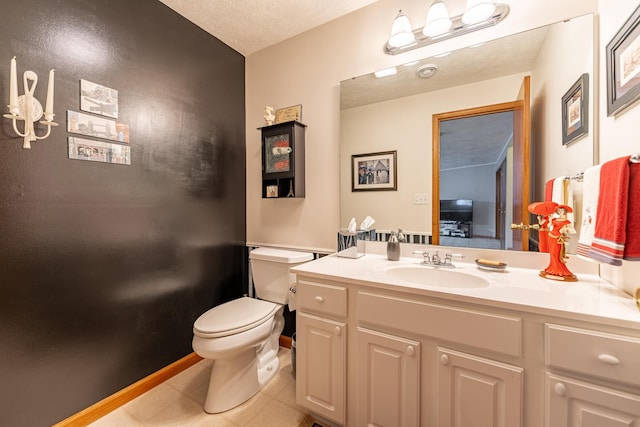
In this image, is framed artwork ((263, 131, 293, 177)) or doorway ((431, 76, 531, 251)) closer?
doorway ((431, 76, 531, 251))

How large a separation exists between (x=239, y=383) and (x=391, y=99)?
6.28ft

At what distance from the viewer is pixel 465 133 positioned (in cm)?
138

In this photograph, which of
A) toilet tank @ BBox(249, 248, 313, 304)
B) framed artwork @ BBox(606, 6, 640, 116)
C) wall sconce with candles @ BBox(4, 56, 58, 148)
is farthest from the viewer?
toilet tank @ BBox(249, 248, 313, 304)

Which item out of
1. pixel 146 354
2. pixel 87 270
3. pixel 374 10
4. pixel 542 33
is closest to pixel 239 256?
pixel 146 354

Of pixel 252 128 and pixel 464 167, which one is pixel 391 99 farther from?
pixel 252 128

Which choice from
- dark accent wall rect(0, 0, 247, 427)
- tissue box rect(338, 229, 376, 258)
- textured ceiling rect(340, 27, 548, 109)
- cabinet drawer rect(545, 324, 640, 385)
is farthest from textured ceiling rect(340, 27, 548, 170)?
dark accent wall rect(0, 0, 247, 427)

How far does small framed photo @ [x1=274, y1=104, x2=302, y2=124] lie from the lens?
1938 millimetres

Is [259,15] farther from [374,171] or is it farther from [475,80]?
[475,80]

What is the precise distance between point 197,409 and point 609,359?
1788 millimetres

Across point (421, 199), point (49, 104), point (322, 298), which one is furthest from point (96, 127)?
point (421, 199)

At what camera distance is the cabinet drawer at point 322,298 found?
3.79 feet

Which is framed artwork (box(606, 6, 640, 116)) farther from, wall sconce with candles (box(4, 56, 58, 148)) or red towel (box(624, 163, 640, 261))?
wall sconce with candles (box(4, 56, 58, 148))

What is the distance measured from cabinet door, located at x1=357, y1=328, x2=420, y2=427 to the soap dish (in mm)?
556

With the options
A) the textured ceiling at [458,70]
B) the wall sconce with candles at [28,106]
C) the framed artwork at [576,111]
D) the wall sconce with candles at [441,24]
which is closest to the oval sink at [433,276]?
the framed artwork at [576,111]
